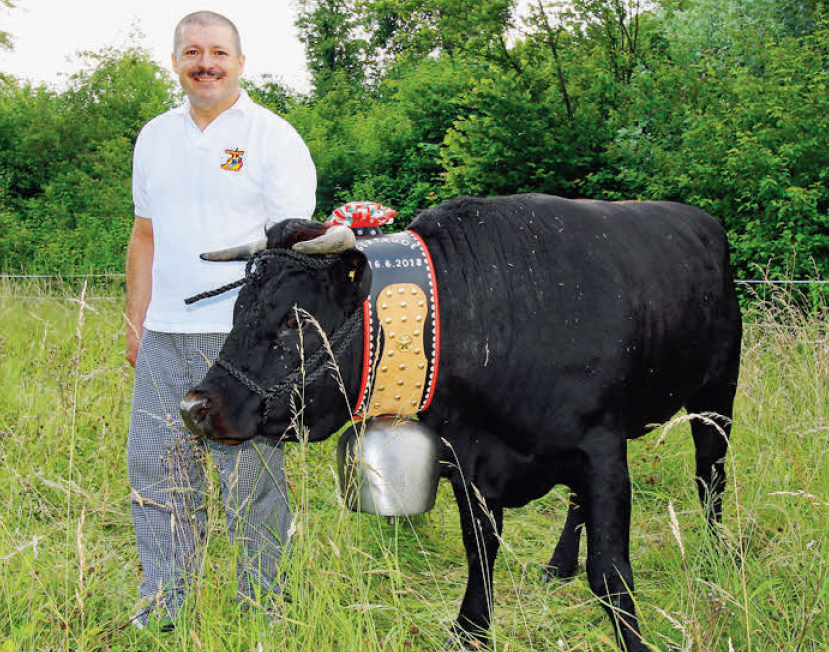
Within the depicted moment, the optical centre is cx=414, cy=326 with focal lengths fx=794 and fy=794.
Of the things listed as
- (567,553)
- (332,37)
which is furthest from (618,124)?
(332,37)

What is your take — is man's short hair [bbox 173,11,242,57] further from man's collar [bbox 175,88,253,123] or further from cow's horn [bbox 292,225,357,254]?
cow's horn [bbox 292,225,357,254]

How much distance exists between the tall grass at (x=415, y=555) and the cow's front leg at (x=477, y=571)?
3.0 inches

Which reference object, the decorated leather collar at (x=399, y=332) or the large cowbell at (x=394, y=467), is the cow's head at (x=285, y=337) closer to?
the decorated leather collar at (x=399, y=332)

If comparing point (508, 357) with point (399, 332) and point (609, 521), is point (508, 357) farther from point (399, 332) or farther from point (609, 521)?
point (609, 521)

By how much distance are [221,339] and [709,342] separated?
6.29ft

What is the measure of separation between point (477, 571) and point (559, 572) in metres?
0.81

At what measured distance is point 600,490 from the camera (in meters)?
2.50

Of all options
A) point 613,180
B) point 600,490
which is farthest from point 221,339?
point 613,180

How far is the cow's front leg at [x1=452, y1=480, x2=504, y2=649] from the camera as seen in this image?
2.77 m

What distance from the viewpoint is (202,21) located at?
2.76 meters

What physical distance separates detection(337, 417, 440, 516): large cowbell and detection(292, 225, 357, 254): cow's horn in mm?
615

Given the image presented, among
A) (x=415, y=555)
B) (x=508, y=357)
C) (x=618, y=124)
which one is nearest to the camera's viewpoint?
(x=508, y=357)

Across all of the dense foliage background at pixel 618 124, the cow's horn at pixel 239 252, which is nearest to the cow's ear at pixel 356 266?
the cow's horn at pixel 239 252

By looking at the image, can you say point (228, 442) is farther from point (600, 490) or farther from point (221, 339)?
point (600, 490)
